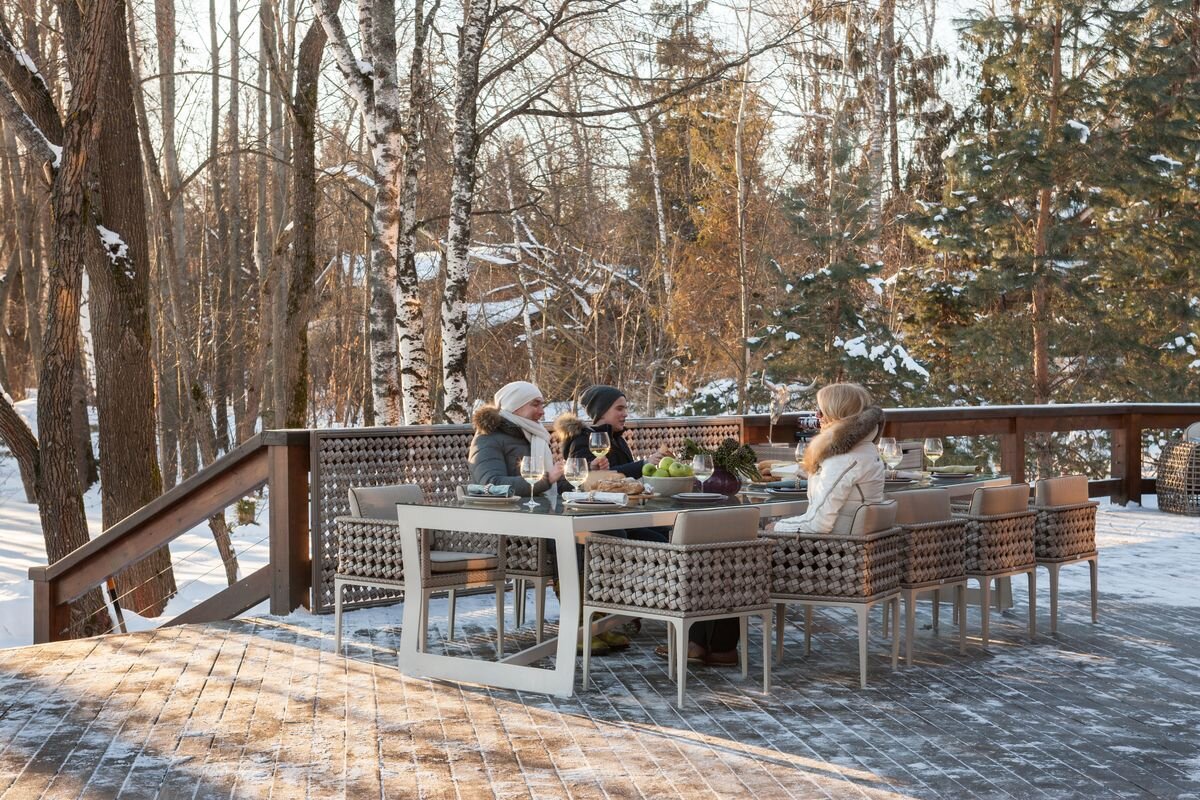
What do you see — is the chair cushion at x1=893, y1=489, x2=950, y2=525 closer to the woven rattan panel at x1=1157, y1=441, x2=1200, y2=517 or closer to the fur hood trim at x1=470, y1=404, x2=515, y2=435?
the fur hood trim at x1=470, y1=404, x2=515, y2=435

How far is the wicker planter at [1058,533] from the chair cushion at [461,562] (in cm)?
245

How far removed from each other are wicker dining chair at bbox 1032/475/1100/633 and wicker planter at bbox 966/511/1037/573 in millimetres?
253

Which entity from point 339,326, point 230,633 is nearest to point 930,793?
point 230,633

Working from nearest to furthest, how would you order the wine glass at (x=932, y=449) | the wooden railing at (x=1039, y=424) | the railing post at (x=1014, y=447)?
the wine glass at (x=932, y=449) < the wooden railing at (x=1039, y=424) < the railing post at (x=1014, y=447)

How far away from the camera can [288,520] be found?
6059mm

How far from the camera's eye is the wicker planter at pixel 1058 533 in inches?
222

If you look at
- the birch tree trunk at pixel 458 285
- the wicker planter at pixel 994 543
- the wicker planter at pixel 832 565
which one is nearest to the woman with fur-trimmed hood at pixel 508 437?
the wicker planter at pixel 832 565

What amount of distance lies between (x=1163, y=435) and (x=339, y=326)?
1337 cm

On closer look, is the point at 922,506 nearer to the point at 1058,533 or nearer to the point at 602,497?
the point at 1058,533

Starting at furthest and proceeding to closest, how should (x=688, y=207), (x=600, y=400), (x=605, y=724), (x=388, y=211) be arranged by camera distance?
(x=688, y=207)
(x=388, y=211)
(x=600, y=400)
(x=605, y=724)

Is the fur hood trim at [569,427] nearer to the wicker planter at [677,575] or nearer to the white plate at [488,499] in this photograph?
the white plate at [488,499]

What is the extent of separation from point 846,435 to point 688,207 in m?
15.6

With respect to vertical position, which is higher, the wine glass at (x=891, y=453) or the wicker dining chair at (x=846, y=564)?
the wine glass at (x=891, y=453)

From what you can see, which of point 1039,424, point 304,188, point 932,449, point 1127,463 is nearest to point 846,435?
point 932,449
